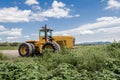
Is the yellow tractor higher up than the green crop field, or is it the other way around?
the yellow tractor

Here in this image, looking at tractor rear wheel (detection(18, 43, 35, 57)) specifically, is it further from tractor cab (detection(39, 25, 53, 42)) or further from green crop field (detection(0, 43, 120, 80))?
green crop field (detection(0, 43, 120, 80))

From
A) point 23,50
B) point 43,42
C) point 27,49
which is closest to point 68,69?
point 27,49

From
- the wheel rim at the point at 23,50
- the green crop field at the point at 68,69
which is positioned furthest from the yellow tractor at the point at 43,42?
the green crop field at the point at 68,69

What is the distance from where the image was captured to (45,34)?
20.1m

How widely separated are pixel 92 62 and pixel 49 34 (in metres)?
9.54

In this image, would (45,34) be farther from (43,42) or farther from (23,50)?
(23,50)

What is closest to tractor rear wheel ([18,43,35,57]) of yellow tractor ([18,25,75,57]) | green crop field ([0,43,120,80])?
yellow tractor ([18,25,75,57])

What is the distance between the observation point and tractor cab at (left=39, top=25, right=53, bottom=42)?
20141mm

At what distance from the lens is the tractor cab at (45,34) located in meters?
20.1

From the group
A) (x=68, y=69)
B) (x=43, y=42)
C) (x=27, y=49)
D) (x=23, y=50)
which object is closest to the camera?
(x=68, y=69)

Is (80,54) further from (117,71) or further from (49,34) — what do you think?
(49,34)

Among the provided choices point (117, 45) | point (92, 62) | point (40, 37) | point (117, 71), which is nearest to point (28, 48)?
point (40, 37)

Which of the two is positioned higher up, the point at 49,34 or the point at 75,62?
the point at 49,34

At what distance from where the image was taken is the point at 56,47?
17.9 meters
